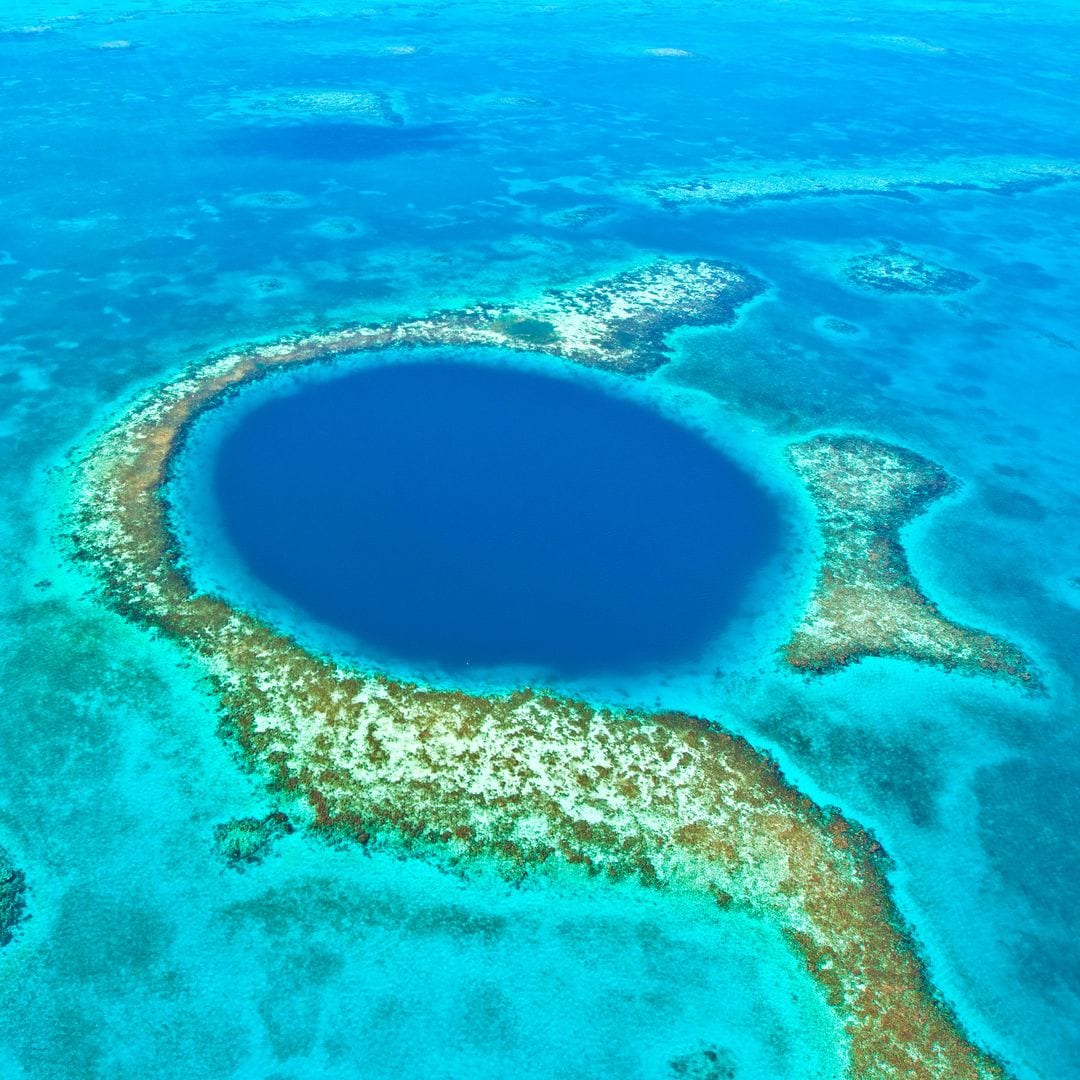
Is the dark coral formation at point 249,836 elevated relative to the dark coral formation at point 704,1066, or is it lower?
elevated

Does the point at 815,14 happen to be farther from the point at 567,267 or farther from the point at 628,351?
the point at 628,351

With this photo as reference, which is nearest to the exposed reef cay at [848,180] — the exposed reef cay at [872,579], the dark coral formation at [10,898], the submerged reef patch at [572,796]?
the exposed reef cay at [872,579]

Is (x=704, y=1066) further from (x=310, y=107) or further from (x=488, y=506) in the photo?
(x=310, y=107)

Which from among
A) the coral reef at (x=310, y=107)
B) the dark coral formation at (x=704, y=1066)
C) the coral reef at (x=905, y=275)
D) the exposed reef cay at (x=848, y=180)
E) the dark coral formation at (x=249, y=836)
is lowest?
the dark coral formation at (x=704, y=1066)

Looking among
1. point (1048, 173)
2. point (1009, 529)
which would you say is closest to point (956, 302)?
point (1009, 529)

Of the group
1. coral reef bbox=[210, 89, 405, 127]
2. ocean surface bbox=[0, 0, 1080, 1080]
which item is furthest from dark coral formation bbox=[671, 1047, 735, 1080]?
coral reef bbox=[210, 89, 405, 127]

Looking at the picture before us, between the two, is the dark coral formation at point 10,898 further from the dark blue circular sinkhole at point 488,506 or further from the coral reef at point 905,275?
the coral reef at point 905,275

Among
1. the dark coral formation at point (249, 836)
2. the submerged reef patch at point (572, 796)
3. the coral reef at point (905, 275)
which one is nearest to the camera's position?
the submerged reef patch at point (572, 796)
